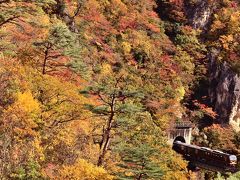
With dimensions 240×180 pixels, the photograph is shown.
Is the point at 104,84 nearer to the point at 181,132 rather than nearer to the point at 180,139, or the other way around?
the point at 181,132

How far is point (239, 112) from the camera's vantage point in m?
60.7

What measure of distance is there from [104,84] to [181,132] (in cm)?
3091

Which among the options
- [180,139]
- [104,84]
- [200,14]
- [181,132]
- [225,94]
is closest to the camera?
[104,84]

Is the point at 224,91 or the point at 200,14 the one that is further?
the point at 200,14

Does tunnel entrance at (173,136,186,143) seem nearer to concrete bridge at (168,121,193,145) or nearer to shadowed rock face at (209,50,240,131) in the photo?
concrete bridge at (168,121,193,145)

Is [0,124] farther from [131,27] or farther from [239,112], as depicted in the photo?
[239,112]

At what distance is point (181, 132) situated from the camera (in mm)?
53344

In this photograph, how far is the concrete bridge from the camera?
171ft

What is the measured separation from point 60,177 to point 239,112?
4276 centimetres

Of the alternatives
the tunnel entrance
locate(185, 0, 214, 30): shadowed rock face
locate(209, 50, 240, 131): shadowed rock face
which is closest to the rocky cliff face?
locate(209, 50, 240, 131): shadowed rock face

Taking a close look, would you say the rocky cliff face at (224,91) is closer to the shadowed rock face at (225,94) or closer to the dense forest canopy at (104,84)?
the shadowed rock face at (225,94)

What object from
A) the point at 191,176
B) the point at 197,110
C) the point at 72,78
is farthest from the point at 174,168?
the point at 197,110

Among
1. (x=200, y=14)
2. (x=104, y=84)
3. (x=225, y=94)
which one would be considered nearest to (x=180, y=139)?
(x=225, y=94)

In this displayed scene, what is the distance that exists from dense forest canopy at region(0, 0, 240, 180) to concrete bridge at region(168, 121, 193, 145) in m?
1.22
